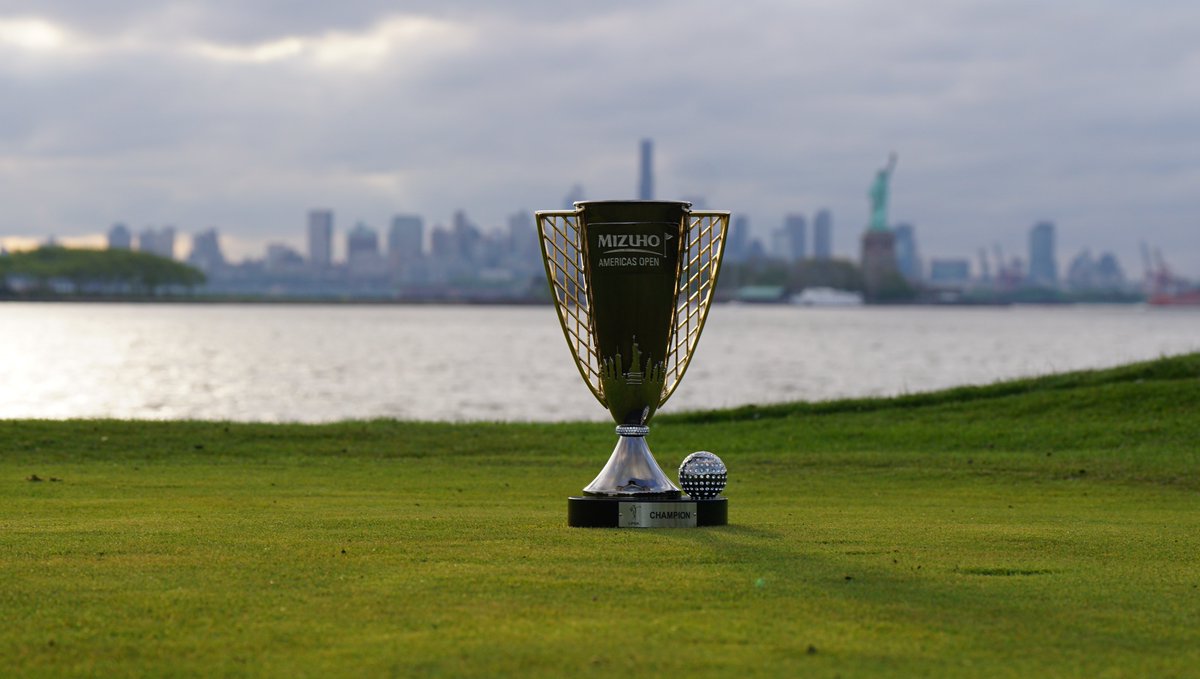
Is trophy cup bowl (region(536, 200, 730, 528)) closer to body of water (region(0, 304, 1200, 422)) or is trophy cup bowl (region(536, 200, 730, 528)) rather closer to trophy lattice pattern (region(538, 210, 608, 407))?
trophy lattice pattern (region(538, 210, 608, 407))

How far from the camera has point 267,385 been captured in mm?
74875

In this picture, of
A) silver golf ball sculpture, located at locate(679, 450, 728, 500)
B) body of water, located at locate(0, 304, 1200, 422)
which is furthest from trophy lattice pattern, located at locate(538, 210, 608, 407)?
body of water, located at locate(0, 304, 1200, 422)

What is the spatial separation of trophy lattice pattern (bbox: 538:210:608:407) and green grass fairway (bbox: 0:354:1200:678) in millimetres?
1631

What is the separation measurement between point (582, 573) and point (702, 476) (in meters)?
3.31

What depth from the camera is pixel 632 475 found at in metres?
13.9

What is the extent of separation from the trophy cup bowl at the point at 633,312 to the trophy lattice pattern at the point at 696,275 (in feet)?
0.05

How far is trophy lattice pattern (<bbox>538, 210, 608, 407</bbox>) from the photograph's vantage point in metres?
13.9

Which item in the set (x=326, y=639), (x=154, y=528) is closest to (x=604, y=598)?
(x=326, y=639)

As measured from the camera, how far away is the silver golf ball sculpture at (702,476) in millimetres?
14109

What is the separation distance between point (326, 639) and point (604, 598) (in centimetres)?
196

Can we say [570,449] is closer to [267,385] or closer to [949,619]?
[949,619]

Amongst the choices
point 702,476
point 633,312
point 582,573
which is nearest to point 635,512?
point 702,476

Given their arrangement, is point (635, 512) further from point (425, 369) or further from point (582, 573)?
point (425, 369)

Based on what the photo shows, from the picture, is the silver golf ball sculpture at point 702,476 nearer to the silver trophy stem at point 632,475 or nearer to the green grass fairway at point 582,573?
the silver trophy stem at point 632,475
